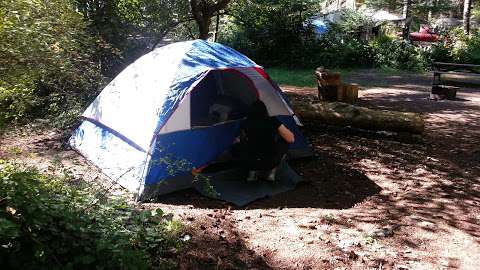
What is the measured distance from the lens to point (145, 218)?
3473 mm

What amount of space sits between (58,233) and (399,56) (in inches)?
662

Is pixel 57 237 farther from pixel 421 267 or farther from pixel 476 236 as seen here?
pixel 476 236

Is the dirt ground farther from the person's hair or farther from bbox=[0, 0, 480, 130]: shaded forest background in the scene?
the person's hair

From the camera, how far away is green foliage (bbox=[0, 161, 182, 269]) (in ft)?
8.89

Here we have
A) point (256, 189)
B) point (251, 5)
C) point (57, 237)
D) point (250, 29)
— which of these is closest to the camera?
point (57, 237)

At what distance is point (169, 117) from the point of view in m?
5.23

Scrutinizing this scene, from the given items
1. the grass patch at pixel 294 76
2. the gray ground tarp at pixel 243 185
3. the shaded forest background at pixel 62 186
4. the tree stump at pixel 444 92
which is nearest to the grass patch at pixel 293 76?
the grass patch at pixel 294 76

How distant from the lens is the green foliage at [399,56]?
676 inches

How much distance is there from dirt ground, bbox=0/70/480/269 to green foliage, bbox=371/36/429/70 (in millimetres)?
9105

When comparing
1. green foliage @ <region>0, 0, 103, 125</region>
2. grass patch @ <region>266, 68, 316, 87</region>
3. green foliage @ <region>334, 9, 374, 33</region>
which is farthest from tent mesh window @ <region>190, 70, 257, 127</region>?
green foliage @ <region>334, 9, 374, 33</region>

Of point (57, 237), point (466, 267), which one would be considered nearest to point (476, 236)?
point (466, 267)

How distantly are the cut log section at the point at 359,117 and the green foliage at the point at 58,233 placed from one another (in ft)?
15.1

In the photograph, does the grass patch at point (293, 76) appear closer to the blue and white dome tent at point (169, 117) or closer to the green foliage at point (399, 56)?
the green foliage at point (399, 56)

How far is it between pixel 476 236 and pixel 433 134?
389cm
